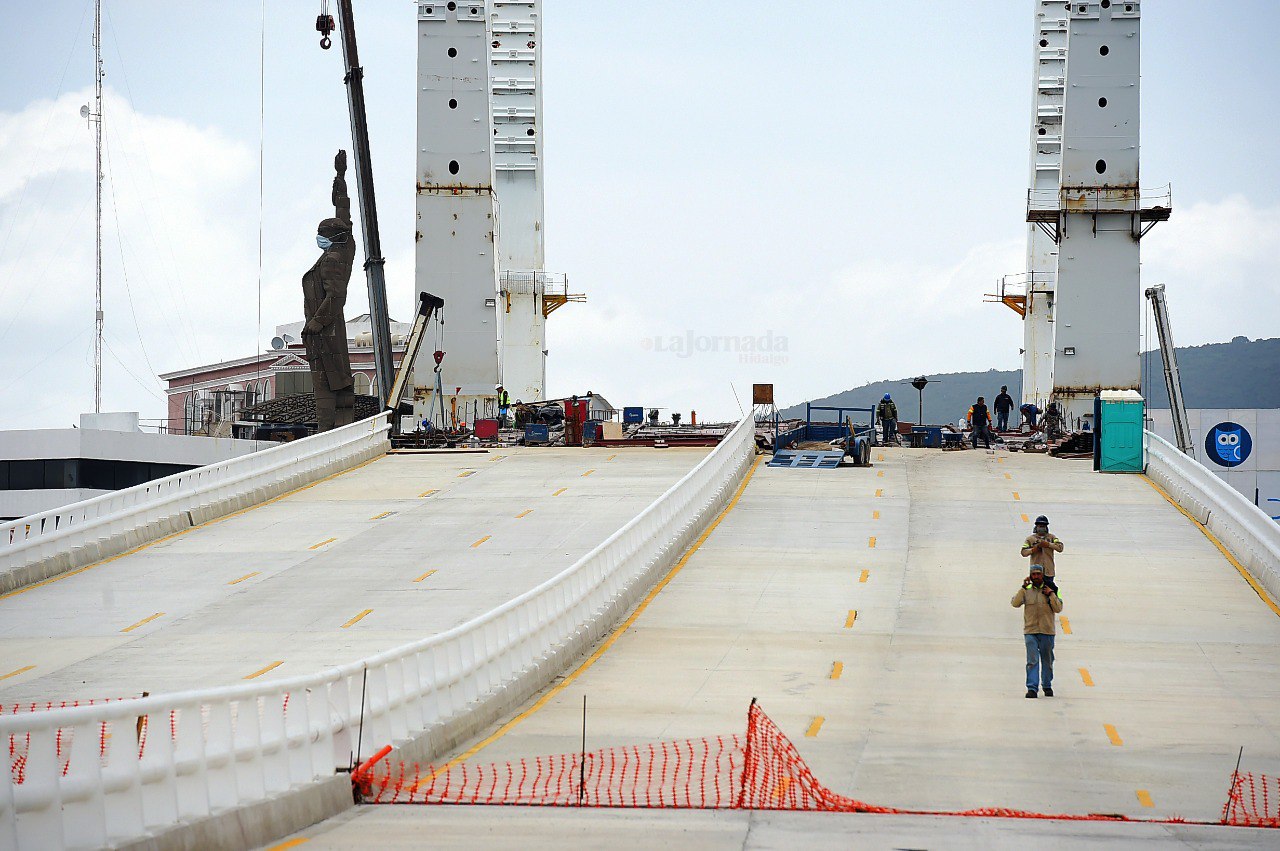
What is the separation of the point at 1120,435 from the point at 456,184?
99.4 ft

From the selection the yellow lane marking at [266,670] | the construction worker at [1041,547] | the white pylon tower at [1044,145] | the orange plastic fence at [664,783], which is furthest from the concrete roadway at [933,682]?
the white pylon tower at [1044,145]

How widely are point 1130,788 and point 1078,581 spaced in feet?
44.2

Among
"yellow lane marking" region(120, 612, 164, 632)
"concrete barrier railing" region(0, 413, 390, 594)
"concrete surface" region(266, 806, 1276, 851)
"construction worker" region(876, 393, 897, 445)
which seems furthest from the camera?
"construction worker" region(876, 393, 897, 445)

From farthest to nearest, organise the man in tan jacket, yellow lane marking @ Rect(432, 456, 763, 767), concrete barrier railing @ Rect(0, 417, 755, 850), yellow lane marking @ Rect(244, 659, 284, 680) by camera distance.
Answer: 1. yellow lane marking @ Rect(244, 659, 284, 680)
2. the man in tan jacket
3. yellow lane marking @ Rect(432, 456, 763, 767)
4. concrete barrier railing @ Rect(0, 417, 755, 850)

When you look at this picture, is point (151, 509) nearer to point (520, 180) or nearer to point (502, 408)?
point (502, 408)

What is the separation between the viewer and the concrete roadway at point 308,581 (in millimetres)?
A: 21156

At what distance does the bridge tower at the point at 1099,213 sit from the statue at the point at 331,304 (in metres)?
27.5

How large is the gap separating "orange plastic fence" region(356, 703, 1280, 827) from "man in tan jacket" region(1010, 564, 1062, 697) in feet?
13.4

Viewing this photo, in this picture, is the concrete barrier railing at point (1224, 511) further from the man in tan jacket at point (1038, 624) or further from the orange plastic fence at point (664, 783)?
the orange plastic fence at point (664, 783)

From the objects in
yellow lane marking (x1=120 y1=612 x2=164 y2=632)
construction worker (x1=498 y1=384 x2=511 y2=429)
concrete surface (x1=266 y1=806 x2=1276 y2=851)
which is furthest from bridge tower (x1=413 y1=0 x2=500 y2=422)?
concrete surface (x1=266 y1=806 x2=1276 y2=851)

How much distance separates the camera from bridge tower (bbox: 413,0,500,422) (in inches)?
2495

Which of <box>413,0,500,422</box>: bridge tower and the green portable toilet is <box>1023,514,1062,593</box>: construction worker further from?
<box>413,0,500,422</box>: bridge tower

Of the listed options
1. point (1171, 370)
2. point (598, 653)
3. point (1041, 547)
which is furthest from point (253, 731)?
point (1171, 370)

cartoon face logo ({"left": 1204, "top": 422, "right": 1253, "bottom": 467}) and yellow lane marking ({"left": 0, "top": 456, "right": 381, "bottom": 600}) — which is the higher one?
cartoon face logo ({"left": 1204, "top": 422, "right": 1253, "bottom": 467})
